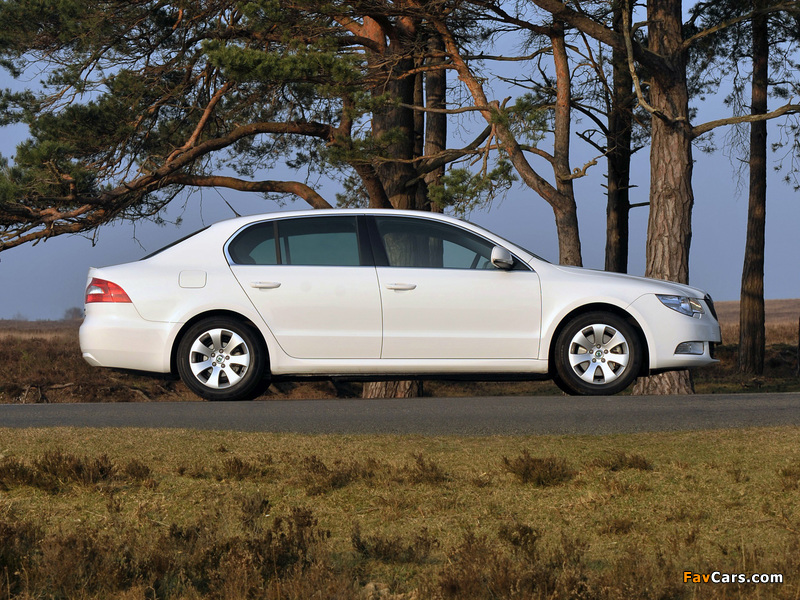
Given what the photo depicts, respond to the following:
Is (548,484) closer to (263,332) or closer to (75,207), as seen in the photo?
(263,332)

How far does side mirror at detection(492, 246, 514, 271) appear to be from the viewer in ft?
30.4

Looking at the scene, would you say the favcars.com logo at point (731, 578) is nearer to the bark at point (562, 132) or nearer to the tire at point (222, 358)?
the tire at point (222, 358)

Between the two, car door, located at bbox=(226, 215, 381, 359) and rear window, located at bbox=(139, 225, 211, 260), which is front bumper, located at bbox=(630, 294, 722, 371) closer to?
car door, located at bbox=(226, 215, 381, 359)

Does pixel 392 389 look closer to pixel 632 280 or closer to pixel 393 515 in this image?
pixel 632 280

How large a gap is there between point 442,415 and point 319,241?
2.27m

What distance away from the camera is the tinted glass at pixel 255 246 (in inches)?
376

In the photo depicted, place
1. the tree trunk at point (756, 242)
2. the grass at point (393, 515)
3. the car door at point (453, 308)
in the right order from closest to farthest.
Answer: the grass at point (393, 515) → the car door at point (453, 308) → the tree trunk at point (756, 242)

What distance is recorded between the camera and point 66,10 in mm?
18344

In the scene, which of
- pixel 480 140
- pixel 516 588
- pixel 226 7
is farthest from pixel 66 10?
pixel 516 588

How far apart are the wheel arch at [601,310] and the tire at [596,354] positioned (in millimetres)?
46

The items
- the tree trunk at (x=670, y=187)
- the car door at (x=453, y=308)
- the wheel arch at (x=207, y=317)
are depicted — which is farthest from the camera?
the tree trunk at (x=670, y=187)

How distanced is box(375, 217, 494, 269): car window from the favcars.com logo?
17.9 ft

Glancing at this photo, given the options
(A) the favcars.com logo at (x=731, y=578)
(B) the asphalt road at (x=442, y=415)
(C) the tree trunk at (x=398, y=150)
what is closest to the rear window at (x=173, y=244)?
(B) the asphalt road at (x=442, y=415)

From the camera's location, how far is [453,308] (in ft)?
30.4
